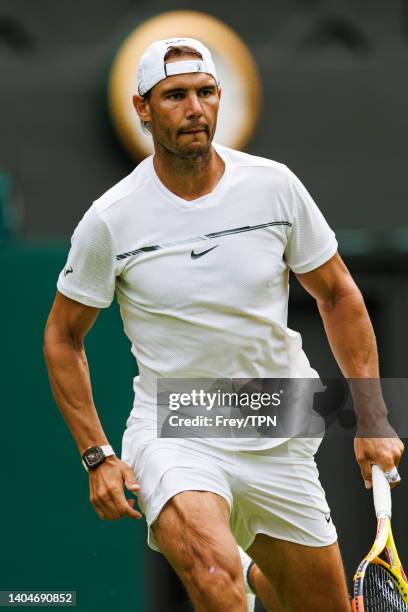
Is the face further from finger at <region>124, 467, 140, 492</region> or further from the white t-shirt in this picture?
finger at <region>124, 467, 140, 492</region>

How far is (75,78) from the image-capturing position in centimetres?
880

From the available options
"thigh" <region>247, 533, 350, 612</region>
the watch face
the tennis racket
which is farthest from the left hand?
the watch face

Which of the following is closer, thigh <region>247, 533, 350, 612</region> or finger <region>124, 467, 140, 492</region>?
finger <region>124, 467, 140, 492</region>

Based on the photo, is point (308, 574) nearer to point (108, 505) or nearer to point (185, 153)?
point (108, 505)

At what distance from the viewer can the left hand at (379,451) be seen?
4957 millimetres

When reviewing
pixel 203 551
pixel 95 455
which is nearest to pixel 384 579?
pixel 203 551

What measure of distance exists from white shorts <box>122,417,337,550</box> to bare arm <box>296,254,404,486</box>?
0.77 ft

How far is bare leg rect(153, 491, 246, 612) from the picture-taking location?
4527 millimetres

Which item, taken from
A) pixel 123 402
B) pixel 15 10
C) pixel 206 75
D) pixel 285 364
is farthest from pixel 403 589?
pixel 15 10

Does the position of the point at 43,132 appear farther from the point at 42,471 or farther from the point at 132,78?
the point at 42,471

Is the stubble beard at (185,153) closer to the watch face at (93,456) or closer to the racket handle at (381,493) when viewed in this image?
the watch face at (93,456)

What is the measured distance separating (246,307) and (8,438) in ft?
6.95

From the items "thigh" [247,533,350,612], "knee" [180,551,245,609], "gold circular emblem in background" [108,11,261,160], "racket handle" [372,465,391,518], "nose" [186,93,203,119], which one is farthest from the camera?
"gold circular emblem in background" [108,11,261,160]

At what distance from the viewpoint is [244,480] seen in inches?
196
